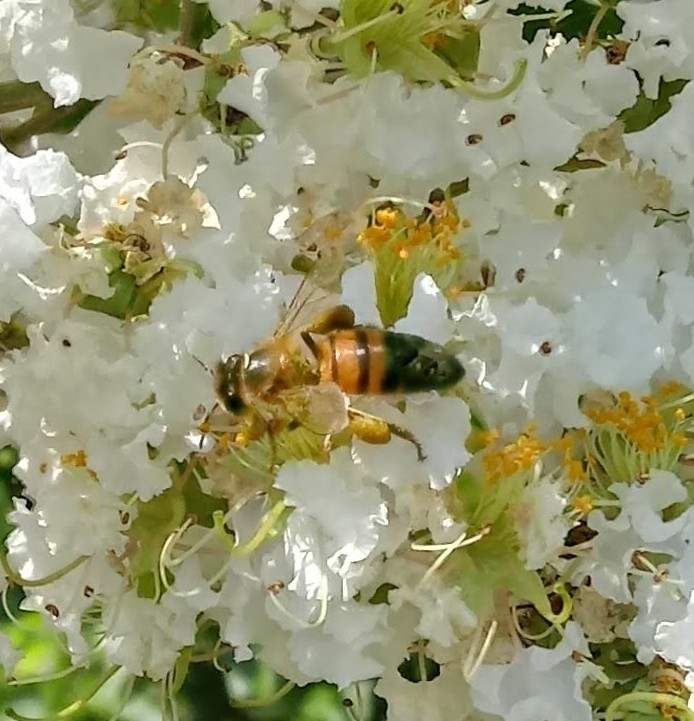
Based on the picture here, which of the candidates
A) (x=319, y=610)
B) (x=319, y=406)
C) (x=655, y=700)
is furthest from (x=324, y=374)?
(x=655, y=700)

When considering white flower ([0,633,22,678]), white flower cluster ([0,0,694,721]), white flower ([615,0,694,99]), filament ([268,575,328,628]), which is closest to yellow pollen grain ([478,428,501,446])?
white flower cluster ([0,0,694,721])

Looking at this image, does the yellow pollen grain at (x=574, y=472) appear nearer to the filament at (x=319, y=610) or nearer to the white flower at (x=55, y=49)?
the filament at (x=319, y=610)

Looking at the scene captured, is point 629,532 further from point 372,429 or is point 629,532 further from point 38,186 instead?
point 38,186

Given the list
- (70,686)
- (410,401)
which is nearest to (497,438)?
(410,401)

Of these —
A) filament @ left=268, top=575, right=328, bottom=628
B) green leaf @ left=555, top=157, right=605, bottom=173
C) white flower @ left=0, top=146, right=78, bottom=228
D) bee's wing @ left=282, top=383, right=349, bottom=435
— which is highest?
white flower @ left=0, top=146, right=78, bottom=228

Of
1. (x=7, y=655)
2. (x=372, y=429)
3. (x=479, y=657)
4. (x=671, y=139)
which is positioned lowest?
(x=7, y=655)

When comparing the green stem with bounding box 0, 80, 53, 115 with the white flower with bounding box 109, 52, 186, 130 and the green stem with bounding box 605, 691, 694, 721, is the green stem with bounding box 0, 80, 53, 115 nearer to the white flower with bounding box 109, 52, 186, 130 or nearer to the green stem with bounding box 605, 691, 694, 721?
the white flower with bounding box 109, 52, 186, 130

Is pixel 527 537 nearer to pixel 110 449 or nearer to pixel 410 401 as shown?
pixel 410 401
